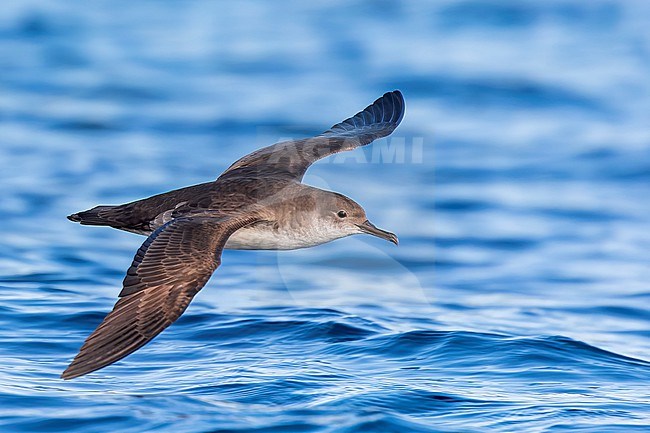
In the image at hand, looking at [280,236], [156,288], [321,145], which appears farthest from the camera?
[321,145]

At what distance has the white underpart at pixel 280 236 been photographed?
25.4 ft

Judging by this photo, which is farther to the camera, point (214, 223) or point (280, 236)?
point (280, 236)

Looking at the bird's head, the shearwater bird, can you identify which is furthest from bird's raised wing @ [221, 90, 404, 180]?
the bird's head

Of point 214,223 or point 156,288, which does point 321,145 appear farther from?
point 156,288

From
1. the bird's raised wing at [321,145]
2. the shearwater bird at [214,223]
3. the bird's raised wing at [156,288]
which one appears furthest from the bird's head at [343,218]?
the bird's raised wing at [156,288]

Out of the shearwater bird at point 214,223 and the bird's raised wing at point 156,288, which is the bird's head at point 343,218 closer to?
the shearwater bird at point 214,223

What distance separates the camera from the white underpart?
775cm

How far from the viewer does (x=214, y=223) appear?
23.3ft

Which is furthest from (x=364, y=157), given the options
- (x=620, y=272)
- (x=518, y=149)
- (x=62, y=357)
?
(x=62, y=357)

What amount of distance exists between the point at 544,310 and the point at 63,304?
Answer: 12.4ft

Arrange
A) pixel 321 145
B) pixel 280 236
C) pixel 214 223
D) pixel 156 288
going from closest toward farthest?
pixel 156 288
pixel 214 223
pixel 280 236
pixel 321 145

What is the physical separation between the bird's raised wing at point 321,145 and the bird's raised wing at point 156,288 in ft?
5.35

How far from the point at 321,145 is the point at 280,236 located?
1.23m

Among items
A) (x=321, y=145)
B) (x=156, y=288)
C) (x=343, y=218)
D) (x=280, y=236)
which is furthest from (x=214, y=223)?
(x=321, y=145)
